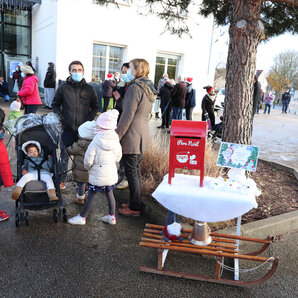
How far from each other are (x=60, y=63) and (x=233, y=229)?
41.5 ft

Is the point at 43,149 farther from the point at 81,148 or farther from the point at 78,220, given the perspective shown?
the point at 78,220

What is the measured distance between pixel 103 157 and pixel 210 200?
1466mm

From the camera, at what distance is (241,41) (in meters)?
5.02

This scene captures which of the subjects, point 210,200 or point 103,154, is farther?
point 103,154

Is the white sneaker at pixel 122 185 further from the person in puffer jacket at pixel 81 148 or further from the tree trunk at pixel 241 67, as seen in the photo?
the tree trunk at pixel 241 67

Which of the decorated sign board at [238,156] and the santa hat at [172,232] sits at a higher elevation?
the decorated sign board at [238,156]

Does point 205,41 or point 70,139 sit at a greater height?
point 205,41

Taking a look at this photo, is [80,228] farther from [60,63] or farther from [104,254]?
[60,63]

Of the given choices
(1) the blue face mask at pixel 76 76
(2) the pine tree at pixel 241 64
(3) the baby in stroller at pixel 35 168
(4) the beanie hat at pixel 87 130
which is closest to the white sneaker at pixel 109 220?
(3) the baby in stroller at pixel 35 168

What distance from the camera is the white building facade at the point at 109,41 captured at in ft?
46.8

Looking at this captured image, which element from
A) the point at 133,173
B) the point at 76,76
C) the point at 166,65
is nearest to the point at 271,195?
the point at 133,173

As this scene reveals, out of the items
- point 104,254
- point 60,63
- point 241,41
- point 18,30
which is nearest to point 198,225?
point 104,254

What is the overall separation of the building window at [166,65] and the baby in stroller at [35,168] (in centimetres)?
1345

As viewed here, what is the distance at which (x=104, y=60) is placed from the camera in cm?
1555
